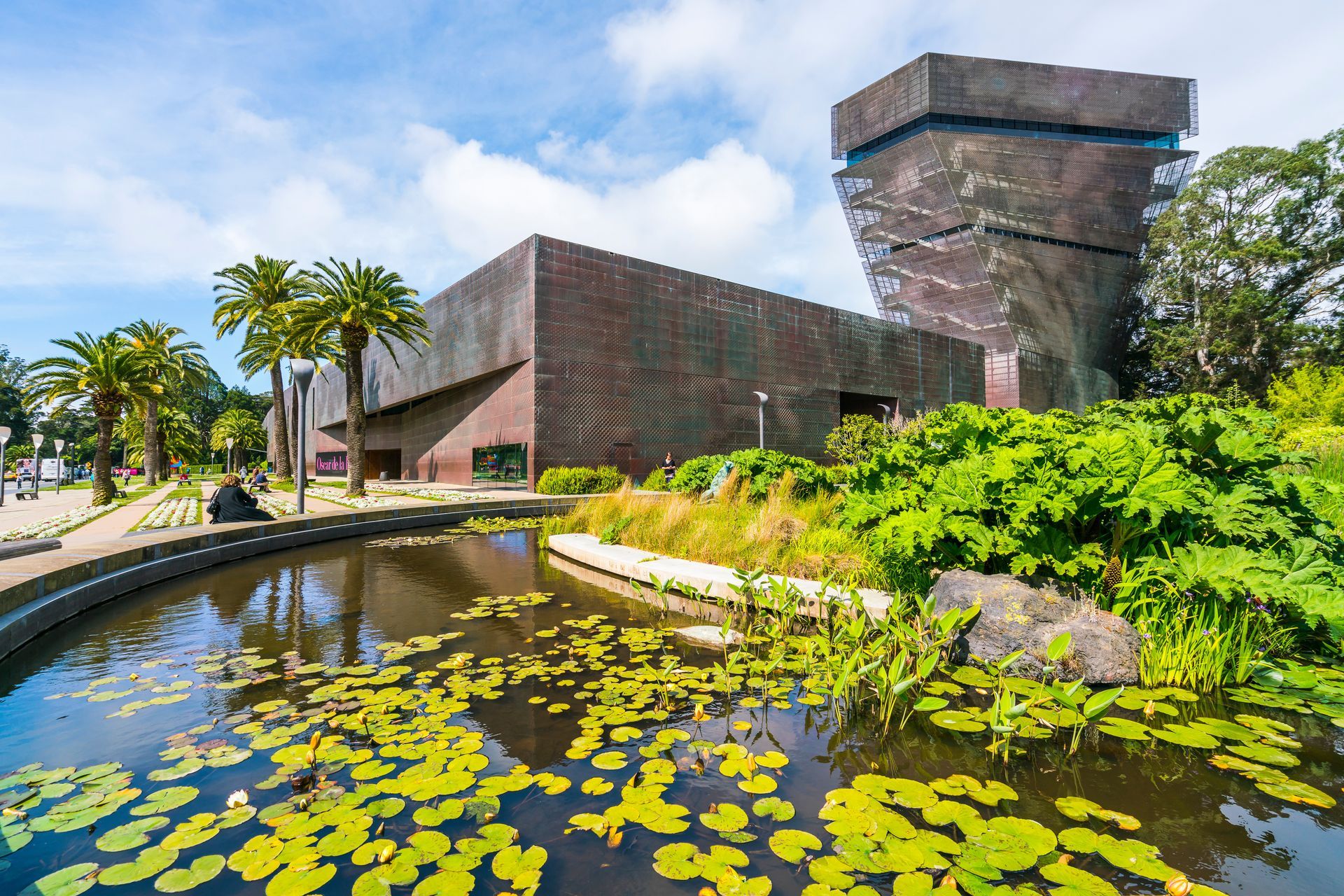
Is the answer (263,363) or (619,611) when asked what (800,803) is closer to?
(619,611)

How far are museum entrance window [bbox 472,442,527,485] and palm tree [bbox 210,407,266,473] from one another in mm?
59322

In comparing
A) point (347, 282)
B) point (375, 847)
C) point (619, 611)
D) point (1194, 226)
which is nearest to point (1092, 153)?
point (1194, 226)

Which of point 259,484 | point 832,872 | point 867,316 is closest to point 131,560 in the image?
point 832,872

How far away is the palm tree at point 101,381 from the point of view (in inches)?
883

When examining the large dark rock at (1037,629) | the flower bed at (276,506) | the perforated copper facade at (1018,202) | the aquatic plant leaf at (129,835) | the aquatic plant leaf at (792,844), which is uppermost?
the perforated copper facade at (1018,202)

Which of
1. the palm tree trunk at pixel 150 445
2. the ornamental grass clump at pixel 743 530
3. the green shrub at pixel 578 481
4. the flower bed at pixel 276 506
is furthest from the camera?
the palm tree trunk at pixel 150 445

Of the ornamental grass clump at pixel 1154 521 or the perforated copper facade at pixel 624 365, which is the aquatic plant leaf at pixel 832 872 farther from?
the perforated copper facade at pixel 624 365

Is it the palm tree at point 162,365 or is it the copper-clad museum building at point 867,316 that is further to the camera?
the palm tree at point 162,365

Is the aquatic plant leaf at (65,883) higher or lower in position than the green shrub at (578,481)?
lower

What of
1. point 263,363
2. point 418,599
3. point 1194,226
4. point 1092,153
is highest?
point 1092,153

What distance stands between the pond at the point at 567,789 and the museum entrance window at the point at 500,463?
20.6m

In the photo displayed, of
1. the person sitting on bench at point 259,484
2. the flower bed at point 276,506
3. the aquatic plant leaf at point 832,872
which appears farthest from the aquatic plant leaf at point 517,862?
the person sitting on bench at point 259,484

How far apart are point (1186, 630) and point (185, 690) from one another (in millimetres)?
7159

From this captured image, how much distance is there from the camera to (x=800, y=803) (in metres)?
2.64
